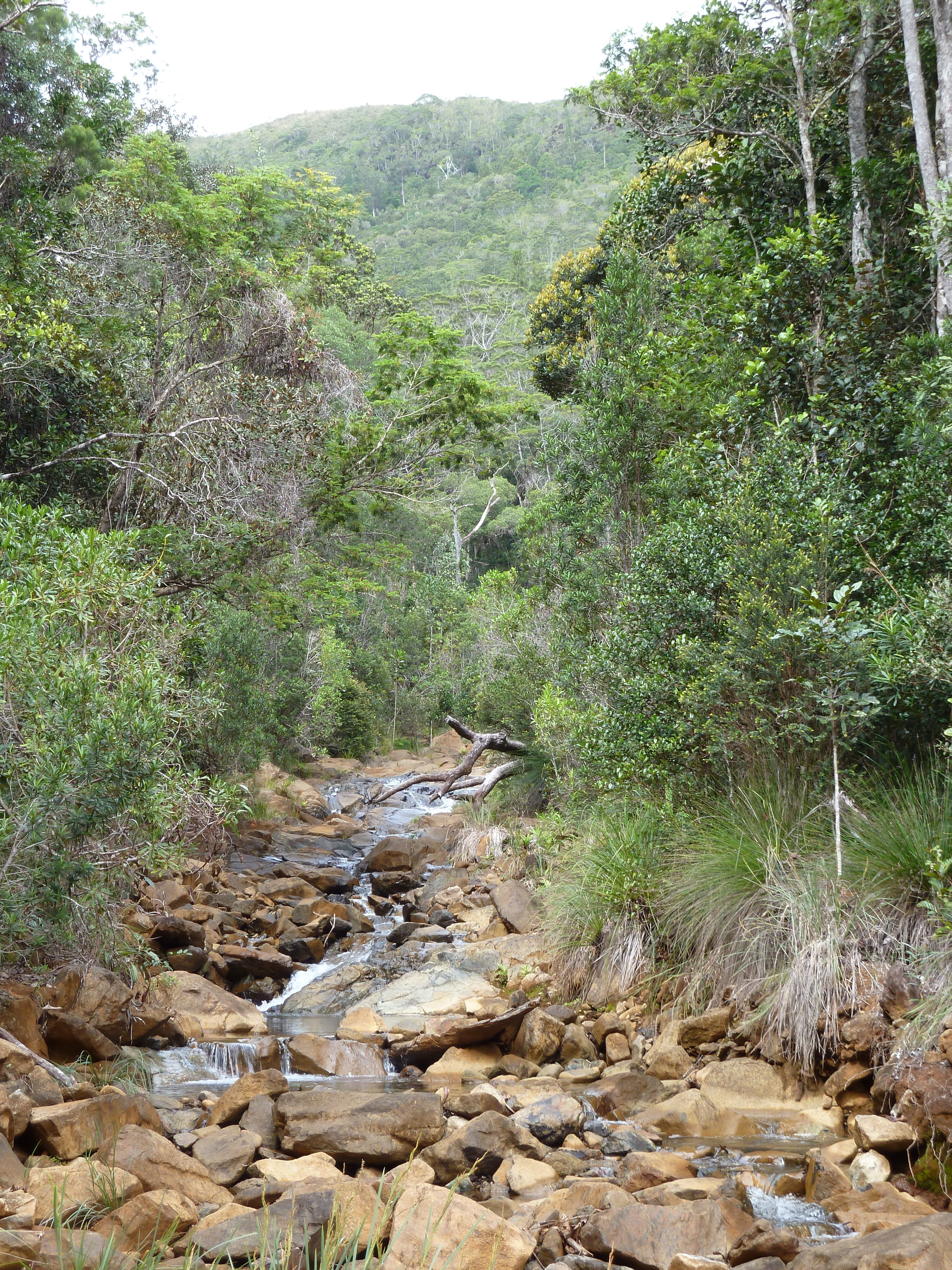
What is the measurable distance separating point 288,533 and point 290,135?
114 metres

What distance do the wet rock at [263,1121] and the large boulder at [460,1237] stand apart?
60.7 inches

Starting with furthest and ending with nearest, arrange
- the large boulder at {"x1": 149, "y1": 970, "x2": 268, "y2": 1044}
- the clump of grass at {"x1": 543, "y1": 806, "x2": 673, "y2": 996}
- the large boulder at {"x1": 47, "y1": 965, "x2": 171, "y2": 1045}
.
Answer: the large boulder at {"x1": 149, "y1": 970, "x2": 268, "y2": 1044}, the clump of grass at {"x1": 543, "y1": 806, "x2": 673, "y2": 996}, the large boulder at {"x1": 47, "y1": 965, "x2": 171, "y2": 1045}

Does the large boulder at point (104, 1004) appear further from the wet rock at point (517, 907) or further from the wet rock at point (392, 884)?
the wet rock at point (392, 884)

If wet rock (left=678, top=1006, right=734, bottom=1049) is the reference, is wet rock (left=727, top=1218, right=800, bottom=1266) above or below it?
above

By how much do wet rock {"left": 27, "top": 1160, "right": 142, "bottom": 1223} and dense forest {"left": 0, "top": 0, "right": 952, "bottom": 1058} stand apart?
166cm

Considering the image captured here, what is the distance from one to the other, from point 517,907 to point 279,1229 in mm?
6441

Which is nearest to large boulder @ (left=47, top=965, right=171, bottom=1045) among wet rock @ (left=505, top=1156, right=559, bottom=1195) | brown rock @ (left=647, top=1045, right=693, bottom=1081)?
wet rock @ (left=505, top=1156, right=559, bottom=1195)

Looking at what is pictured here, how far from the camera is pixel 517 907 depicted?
393 inches

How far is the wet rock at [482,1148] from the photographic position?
4.88 metres

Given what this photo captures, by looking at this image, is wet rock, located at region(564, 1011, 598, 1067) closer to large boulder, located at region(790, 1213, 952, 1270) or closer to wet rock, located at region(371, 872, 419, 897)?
large boulder, located at region(790, 1213, 952, 1270)

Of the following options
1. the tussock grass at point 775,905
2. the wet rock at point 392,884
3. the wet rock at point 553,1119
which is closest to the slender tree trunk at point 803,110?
the tussock grass at point 775,905

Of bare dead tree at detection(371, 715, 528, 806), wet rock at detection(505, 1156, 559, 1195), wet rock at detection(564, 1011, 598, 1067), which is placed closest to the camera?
wet rock at detection(505, 1156, 559, 1195)

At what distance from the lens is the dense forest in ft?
18.8

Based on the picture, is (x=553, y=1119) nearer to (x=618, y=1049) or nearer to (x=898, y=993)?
(x=618, y=1049)
